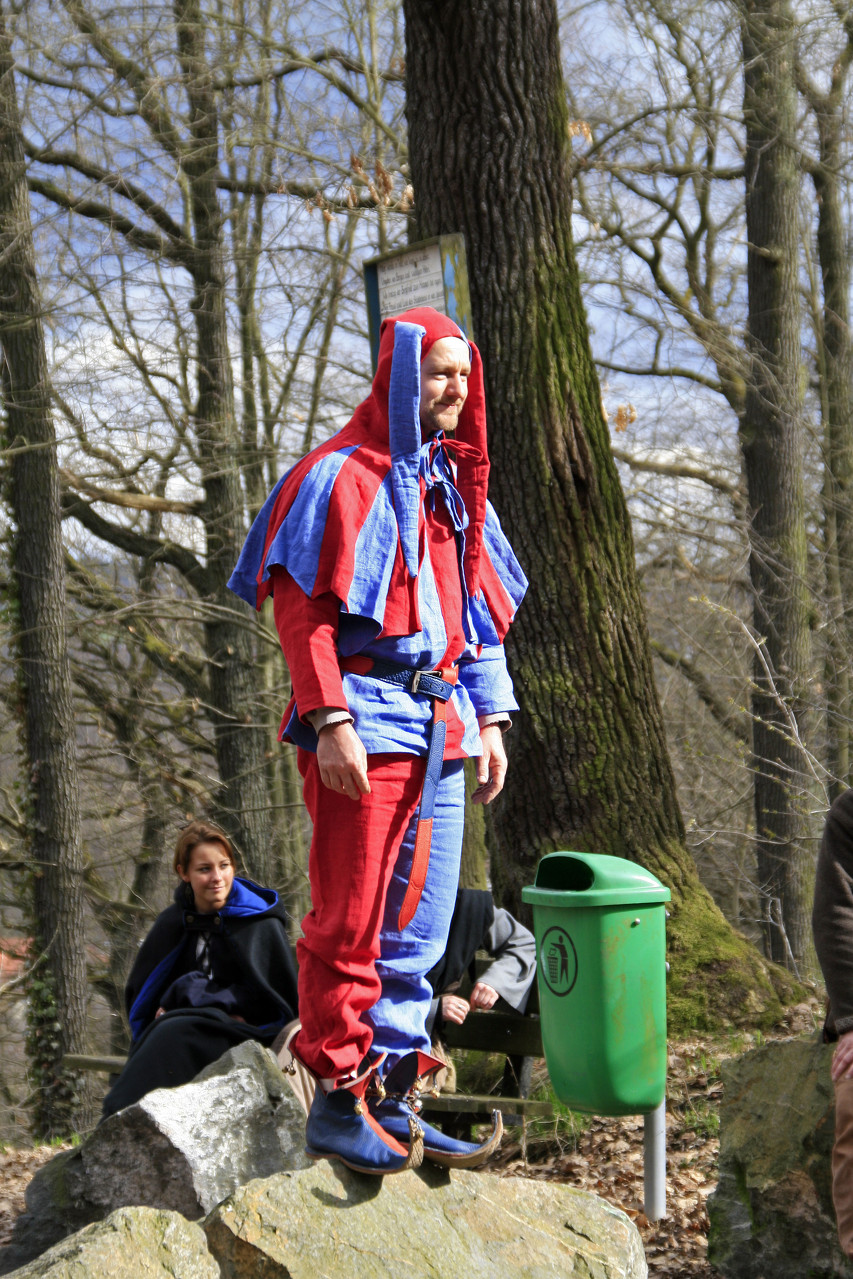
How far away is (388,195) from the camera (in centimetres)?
1018

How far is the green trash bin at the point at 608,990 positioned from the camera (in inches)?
138

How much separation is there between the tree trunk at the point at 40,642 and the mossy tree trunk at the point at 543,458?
20.2 ft

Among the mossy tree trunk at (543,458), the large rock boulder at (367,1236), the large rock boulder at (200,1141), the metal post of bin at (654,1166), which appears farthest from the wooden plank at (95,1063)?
the large rock boulder at (367,1236)

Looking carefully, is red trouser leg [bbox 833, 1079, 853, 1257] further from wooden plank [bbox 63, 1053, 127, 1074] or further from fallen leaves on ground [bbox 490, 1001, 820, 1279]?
wooden plank [bbox 63, 1053, 127, 1074]

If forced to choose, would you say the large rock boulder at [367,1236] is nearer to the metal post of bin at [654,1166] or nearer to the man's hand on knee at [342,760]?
the metal post of bin at [654,1166]

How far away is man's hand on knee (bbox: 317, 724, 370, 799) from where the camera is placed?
2.51m

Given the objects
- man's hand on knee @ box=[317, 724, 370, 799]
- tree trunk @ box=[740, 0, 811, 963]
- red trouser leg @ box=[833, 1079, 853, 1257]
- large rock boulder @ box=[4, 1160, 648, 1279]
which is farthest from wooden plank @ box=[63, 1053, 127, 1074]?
tree trunk @ box=[740, 0, 811, 963]

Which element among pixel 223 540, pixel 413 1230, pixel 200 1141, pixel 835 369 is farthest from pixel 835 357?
pixel 413 1230

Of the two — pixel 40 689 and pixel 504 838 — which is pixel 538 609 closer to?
pixel 504 838

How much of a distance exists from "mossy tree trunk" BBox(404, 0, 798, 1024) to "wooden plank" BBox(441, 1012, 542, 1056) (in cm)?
86

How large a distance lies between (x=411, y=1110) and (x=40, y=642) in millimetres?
9094

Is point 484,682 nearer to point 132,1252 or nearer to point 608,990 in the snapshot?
point 608,990

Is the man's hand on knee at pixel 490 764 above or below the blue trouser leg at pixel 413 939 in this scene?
above

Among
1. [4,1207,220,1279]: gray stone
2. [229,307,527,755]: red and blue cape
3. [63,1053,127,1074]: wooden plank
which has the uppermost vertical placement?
[229,307,527,755]: red and blue cape
